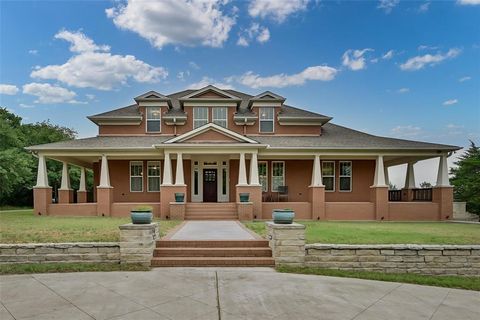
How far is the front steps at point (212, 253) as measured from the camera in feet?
22.4

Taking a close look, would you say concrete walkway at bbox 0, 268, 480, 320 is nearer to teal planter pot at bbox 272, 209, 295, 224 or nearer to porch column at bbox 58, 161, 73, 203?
teal planter pot at bbox 272, 209, 295, 224

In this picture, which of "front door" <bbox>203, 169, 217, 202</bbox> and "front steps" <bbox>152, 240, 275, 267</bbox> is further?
"front door" <bbox>203, 169, 217, 202</bbox>

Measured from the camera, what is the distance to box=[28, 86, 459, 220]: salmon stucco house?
15.6 metres

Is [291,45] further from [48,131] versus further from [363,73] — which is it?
[48,131]

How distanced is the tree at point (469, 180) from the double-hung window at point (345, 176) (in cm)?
796

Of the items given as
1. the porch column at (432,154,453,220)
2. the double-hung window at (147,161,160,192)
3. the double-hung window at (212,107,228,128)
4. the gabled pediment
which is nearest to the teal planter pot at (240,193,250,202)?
the gabled pediment

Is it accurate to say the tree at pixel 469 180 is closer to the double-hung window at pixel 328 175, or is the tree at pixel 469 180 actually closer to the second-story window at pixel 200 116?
the double-hung window at pixel 328 175

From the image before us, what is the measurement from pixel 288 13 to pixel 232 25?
4.56m

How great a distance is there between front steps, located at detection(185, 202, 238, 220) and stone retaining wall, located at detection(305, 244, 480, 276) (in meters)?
8.13

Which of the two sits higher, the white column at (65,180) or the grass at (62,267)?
the white column at (65,180)

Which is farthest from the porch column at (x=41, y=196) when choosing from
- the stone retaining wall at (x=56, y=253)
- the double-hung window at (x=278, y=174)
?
the double-hung window at (x=278, y=174)

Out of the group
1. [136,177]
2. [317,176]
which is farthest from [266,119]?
[136,177]

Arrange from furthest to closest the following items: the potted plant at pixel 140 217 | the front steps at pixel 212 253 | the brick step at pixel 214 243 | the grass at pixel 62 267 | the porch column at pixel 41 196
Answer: the porch column at pixel 41 196, the brick step at pixel 214 243, the potted plant at pixel 140 217, the front steps at pixel 212 253, the grass at pixel 62 267

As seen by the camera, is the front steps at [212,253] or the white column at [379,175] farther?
the white column at [379,175]
